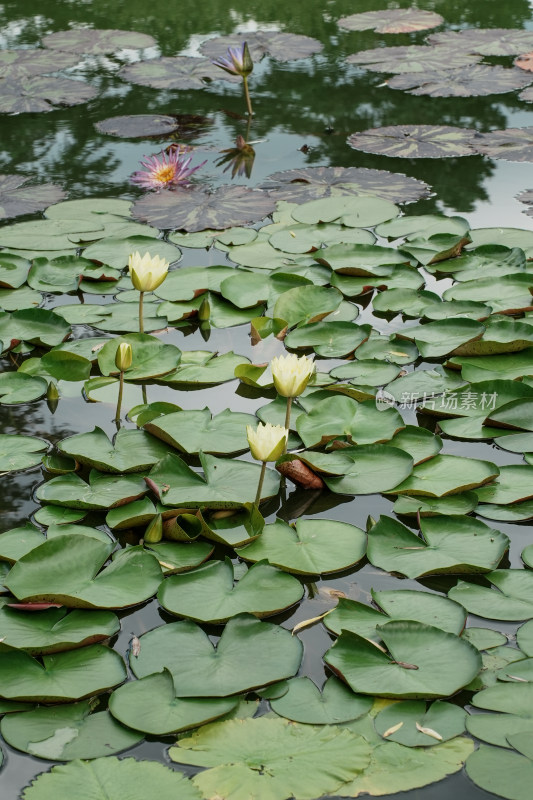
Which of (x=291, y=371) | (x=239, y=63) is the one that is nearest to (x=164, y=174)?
(x=239, y=63)

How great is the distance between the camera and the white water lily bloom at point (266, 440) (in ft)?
5.08

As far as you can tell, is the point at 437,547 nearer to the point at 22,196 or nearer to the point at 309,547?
the point at 309,547

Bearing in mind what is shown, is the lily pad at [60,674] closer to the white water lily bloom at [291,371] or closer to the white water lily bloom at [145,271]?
the white water lily bloom at [291,371]

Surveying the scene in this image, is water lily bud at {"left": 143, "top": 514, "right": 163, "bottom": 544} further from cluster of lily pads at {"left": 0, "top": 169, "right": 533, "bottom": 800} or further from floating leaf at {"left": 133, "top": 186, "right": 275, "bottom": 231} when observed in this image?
floating leaf at {"left": 133, "top": 186, "right": 275, "bottom": 231}

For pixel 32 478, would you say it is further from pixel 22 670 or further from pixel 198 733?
pixel 198 733

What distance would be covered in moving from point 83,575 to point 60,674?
0.22m

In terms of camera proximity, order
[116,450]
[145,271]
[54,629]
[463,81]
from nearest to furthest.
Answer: [54,629], [116,450], [145,271], [463,81]

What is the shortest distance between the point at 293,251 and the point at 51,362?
0.95 meters

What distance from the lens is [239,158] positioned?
3635mm

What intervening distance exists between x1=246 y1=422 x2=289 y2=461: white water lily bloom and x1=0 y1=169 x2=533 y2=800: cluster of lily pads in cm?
20

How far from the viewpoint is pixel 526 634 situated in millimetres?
1428

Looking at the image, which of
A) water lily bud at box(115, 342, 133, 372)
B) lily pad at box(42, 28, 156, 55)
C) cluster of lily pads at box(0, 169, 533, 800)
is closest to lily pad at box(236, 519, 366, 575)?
cluster of lily pads at box(0, 169, 533, 800)

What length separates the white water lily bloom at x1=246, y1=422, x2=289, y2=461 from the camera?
5.08ft

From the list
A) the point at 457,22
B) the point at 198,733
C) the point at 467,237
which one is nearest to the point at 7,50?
the point at 457,22
